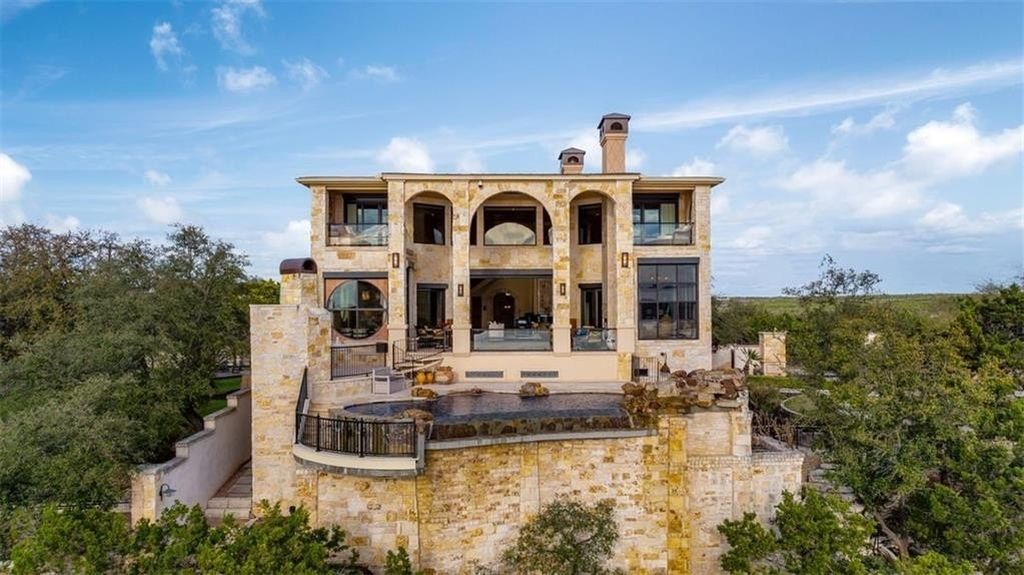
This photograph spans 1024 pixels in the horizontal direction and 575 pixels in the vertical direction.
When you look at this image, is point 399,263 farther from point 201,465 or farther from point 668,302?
point 668,302

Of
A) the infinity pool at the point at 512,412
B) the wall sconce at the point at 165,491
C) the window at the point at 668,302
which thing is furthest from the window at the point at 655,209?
the wall sconce at the point at 165,491

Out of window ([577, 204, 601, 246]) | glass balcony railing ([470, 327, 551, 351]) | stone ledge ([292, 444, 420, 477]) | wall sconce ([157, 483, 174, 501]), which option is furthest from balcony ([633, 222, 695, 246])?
wall sconce ([157, 483, 174, 501])

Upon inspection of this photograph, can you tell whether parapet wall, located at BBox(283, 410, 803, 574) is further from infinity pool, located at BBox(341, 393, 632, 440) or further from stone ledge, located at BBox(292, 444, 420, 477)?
stone ledge, located at BBox(292, 444, 420, 477)

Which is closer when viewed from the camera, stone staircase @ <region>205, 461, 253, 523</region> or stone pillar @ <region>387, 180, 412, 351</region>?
stone staircase @ <region>205, 461, 253, 523</region>

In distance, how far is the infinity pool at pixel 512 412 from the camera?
963 centimetres

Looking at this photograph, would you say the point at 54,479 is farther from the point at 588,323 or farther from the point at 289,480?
the point at 588,323

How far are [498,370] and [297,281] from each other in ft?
25.4

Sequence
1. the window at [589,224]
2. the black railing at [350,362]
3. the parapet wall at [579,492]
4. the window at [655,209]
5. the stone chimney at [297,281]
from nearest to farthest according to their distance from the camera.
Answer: the parapet wall at [579,492]
the stone chimney at [297,281]
the black railing at [350,362]
the window at [655,209]
the window at [589,224]

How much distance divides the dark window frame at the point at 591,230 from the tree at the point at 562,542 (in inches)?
459

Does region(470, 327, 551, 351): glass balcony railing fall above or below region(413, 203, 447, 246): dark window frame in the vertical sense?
below

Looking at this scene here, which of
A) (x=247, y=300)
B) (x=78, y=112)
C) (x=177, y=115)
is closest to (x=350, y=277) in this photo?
(x=247, y=300)

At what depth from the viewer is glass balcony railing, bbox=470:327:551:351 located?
16.7 metres

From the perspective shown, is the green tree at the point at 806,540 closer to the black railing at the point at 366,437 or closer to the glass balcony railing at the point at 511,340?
the black railing at the point at 366,437

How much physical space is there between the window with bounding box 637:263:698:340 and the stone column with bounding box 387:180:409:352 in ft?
29.1
